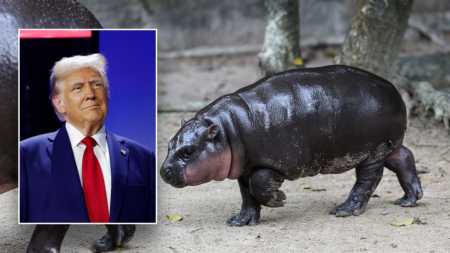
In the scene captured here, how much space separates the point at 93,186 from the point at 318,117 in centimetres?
170

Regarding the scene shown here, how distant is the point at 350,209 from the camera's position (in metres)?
3.95

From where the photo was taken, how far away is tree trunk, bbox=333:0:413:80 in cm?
592

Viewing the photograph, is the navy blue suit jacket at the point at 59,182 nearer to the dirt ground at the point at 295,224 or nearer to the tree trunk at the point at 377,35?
the dirt ground at the point at 295,224

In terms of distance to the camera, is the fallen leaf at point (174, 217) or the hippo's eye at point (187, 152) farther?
the fallen leaf at point (174, 217)

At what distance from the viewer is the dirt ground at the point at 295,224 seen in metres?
3.32

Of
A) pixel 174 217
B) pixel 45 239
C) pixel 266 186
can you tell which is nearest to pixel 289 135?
pixel 266 186

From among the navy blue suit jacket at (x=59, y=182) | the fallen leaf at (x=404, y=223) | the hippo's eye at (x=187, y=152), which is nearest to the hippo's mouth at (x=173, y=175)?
the hippo's eye at (x=187, y=152)

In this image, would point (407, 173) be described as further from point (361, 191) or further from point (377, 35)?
point (377, 35)

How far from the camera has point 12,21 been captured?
2969 mm

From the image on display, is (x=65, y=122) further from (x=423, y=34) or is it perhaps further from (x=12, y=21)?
(x=423, y=34)

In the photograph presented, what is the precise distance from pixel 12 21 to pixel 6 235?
1.69 m

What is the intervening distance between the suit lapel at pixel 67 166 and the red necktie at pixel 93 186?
4cm

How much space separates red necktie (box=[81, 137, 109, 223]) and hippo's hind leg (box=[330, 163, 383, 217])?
1.92 m

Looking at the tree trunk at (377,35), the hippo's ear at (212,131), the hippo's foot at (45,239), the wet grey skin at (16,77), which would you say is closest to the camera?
the wet grey skin at (16,77)
